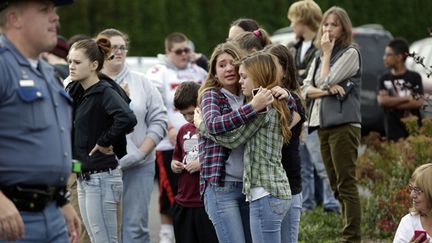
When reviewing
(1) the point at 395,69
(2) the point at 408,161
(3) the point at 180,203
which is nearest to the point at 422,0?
(1) the point at 395,69

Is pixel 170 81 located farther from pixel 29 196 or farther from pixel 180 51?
pixel 29 196

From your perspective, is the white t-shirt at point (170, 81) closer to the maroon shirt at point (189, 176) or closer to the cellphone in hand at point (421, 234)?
the maroon shirt at point (189, 176)

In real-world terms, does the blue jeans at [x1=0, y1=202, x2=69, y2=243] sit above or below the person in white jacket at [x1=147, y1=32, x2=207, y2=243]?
above

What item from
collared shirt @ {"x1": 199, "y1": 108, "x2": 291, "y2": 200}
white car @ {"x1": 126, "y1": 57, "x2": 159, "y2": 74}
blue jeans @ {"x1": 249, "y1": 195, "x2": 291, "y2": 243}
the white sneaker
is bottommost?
the white sneaker

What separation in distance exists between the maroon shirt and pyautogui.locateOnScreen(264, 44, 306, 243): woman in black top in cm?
107

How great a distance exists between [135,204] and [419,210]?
2.57 metres

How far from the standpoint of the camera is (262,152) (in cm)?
688

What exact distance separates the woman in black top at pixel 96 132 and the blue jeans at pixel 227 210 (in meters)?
0.94

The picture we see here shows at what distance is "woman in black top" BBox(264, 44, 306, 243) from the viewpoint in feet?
23.8

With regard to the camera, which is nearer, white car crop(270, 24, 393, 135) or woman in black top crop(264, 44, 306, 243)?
woman in black top crop(264, 44, 306, 243)

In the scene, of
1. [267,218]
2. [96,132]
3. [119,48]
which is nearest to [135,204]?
[96,132]

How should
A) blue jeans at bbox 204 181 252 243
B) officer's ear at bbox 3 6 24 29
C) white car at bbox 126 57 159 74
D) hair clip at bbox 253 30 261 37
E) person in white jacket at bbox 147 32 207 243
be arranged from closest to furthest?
1. officer's ear at bbox 3 6 24 29
2. blue jeans at bbox 204 181 252 243
3. hair clip at bbox 253 30 261 37
4. person in white jacket at bbox 147 32 207 243
5. white car at bbox 126 57 159 74

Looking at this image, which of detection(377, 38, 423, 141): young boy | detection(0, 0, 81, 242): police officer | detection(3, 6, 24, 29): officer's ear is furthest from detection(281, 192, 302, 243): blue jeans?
detection(377, 38, 423, 141): young boy

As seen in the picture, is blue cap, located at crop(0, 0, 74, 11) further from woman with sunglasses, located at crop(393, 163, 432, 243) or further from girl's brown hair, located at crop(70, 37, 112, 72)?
woman with sunglasses, located at crop(393, 163, 432, 243)
